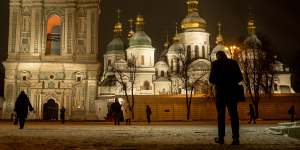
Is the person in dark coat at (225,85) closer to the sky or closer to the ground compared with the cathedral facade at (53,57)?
closer to the ground

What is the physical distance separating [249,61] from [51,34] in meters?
19.5

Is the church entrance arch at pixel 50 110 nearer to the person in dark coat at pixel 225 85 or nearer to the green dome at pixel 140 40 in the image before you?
the green dome at pixel 140 40

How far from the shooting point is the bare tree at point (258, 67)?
43.8 metres

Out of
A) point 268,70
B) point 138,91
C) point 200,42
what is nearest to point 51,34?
point 138,91

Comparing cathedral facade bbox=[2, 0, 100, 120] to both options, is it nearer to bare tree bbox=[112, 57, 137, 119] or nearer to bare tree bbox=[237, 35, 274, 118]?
bare tree bbox=[112, 57, 137, 119]

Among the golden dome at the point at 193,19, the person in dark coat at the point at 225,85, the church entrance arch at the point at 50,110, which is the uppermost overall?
the golden dome at the point at 193,19

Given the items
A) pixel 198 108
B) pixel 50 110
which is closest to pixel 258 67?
pixel 198 108

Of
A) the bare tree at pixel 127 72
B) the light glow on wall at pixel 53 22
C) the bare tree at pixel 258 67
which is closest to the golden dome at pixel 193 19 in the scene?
the bare tree at pixel 127 72

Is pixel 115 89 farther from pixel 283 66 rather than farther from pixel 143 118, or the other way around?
pixel 283 66

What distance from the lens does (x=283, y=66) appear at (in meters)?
66.4

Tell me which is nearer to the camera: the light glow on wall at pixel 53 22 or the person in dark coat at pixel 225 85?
the person in dark coat at pixel 225 85

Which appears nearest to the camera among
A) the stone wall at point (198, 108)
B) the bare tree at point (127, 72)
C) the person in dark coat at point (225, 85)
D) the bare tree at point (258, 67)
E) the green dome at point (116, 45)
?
the person in dark coat at point (225, 85)

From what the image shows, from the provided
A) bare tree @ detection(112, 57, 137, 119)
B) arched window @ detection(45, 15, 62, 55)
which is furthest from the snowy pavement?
bare tree @ detection(112, 57, 137, 119)

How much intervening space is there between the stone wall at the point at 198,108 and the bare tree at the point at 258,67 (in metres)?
1.04
